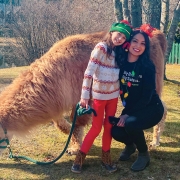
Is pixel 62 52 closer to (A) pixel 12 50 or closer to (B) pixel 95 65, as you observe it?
(B) pixel 95 65

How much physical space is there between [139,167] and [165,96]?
4616 millimetres

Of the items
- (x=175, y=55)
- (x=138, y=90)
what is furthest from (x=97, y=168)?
(x=175, y=55)

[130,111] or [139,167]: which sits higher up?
[130,111]

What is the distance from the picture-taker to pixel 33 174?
374cm

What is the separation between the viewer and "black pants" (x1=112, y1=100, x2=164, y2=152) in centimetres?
352

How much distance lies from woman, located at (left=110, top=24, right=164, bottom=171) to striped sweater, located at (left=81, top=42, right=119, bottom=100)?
128 mm

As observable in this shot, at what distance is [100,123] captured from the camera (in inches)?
142

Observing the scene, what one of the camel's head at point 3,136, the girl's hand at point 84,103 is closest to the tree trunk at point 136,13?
the girl's hand at point 84,103

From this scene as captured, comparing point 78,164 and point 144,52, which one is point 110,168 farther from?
point 144,52

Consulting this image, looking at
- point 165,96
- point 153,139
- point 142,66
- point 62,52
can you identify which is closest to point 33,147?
point 62,52

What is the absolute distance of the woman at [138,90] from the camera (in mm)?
3477

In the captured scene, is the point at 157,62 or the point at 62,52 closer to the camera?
the point at 62,52

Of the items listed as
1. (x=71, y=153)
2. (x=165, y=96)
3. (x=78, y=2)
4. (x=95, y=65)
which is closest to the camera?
(x=95, y=65)

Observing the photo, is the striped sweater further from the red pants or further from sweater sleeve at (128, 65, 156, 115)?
sweater sleeve at (128, 65, 156, 115)
